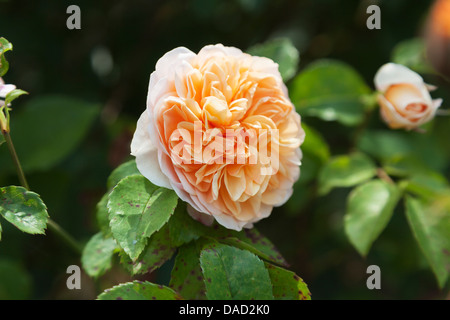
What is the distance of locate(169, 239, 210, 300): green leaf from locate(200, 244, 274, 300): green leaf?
0.07 m

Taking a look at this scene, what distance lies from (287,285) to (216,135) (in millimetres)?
270

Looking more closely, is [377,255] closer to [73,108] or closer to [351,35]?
[351,35]

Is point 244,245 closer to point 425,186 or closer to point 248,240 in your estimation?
point 248,240

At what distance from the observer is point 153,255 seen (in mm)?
772

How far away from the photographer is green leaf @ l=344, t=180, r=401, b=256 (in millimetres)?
943

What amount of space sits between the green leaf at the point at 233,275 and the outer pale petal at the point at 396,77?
0.50m

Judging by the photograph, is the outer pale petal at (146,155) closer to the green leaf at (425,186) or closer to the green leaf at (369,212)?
the green leaf at (369,212)

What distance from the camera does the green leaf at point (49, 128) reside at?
1283 millimetres

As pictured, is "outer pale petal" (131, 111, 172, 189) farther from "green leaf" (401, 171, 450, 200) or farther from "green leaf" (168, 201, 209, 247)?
"green leaf" (401, 171, 450, 200)

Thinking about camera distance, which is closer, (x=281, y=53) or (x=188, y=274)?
(x=188, y=274)

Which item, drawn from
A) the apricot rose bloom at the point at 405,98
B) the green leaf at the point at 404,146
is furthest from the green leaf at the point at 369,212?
the green leaf at the point at 404,146

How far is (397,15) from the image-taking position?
154 centimetres

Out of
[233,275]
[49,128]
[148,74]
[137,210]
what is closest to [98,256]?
[137,210]
